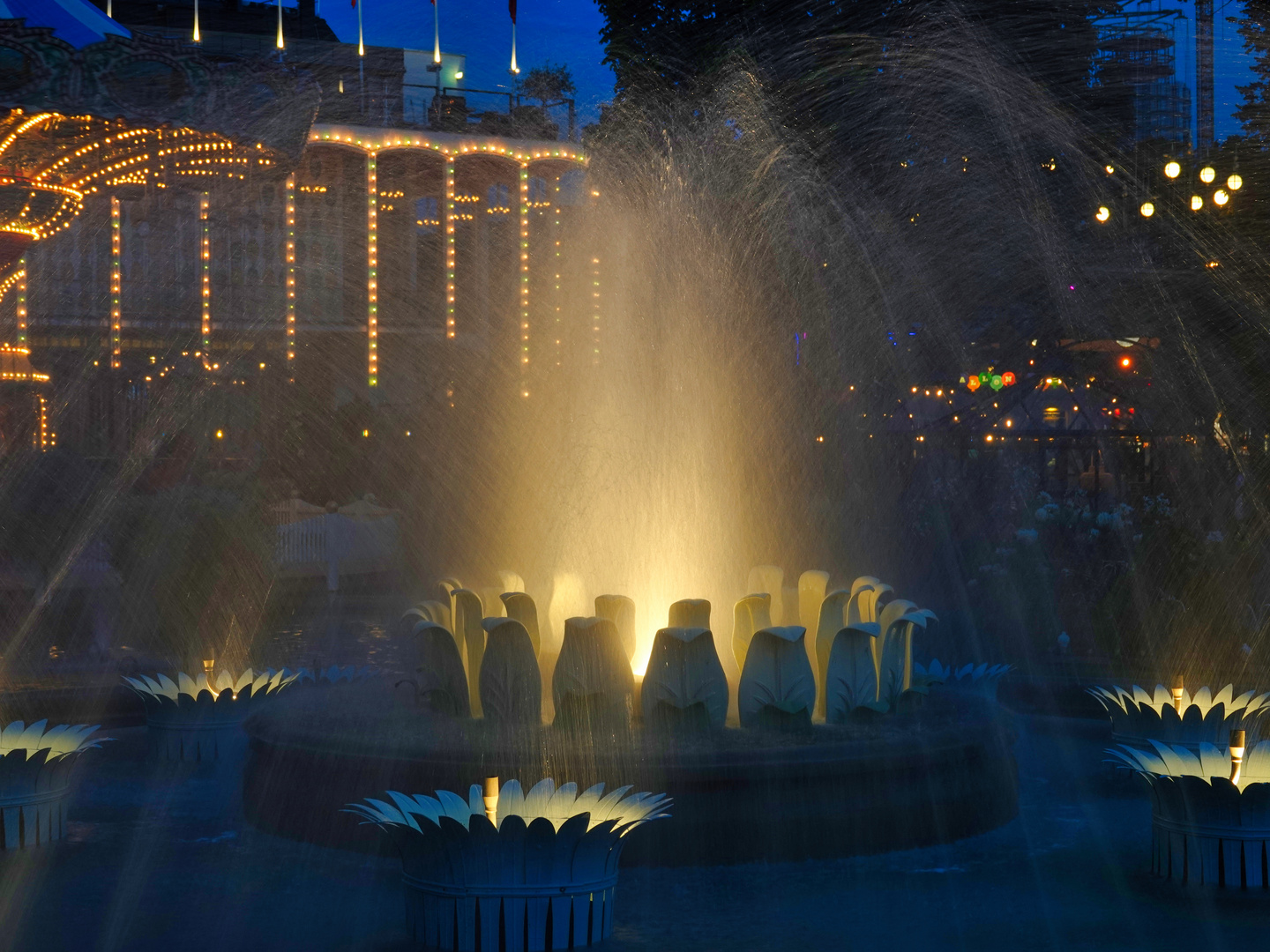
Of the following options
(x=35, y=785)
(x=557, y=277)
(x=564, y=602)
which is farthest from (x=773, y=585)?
(x=557, y=277)

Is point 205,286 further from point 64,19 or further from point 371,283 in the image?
point 64,19

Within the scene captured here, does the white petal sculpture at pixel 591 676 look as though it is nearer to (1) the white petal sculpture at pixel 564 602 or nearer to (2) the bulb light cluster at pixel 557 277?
(1) the white petal sculpture at pixel 564 602

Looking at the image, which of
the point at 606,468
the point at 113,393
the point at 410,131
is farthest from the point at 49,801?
the point at 113,393

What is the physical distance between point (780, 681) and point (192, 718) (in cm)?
391

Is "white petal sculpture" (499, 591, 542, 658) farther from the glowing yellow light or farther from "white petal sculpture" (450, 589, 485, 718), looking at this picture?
the glowing yellow light

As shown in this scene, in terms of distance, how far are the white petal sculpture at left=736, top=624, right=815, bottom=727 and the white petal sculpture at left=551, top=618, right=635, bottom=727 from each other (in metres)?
0.67

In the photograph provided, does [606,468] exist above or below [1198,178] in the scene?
below

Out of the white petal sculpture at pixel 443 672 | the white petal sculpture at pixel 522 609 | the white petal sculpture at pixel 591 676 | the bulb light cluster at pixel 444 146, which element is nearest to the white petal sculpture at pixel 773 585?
the white petal sculpture at pixel 522 609

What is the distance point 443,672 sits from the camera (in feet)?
24.7

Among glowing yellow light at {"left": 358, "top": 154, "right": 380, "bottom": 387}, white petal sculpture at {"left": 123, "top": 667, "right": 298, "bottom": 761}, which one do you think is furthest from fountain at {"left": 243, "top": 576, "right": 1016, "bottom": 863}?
glowing yellow light at {"left": 358, "top": 154, "right": 380, "bottom": 387}

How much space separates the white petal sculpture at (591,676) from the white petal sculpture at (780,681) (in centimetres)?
67

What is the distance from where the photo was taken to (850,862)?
6.61 metres

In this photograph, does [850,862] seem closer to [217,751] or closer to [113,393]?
[217,751]

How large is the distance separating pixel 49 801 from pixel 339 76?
3729cm
